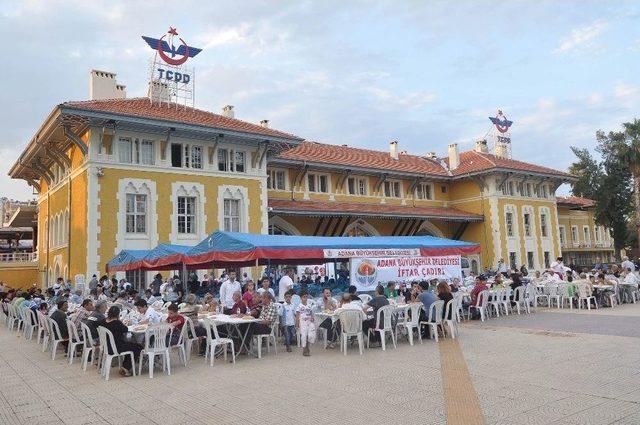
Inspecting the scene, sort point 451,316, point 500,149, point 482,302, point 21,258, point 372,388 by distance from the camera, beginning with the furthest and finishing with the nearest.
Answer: point 500,149, point 21,258, point 482,302, point 451,316, point 372,388

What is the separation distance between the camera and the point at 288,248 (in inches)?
475

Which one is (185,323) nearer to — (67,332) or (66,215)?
(67,332)

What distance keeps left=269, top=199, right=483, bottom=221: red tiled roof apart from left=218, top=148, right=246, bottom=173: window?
98.8 inches

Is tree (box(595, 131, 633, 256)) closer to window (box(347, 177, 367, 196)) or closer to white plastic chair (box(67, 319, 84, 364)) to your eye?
window (box(347, 177, 367, 196))

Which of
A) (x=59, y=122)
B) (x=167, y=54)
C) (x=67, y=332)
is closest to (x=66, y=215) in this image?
A: (x=59, y=122)

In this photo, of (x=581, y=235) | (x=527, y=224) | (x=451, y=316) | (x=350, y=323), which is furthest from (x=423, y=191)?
(x=350, y=323)

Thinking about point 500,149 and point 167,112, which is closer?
point 167,112

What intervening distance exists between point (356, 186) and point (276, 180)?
5718 millimetres

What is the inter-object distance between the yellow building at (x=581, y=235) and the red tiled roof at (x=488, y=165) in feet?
25.6

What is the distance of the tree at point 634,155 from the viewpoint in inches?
1533

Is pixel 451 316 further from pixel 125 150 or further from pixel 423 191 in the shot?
pixel 423 191

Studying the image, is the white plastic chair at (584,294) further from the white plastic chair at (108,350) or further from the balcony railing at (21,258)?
the balcony railing at (21,258)

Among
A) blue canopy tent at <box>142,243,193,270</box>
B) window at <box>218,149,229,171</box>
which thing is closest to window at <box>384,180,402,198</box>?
window at <box>218,149,229,171</box>

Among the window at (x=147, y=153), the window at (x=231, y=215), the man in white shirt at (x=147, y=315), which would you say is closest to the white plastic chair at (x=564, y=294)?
the man in white shirt at (x=147, y=315)
